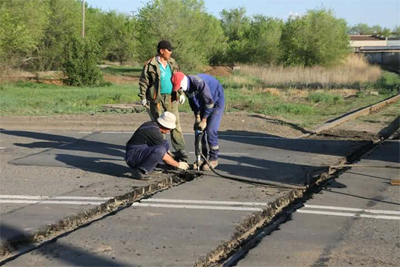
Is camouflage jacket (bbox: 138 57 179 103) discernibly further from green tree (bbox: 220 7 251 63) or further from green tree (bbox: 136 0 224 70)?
green tree (bbox: 220 7 251 63)

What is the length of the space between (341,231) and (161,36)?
5078 centimetres

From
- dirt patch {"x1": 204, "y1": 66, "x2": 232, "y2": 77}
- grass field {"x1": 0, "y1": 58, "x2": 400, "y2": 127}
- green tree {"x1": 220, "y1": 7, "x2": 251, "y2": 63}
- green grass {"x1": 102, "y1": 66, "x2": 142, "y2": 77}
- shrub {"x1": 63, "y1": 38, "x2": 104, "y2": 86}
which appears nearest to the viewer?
grass field {"x1": 0, "y1": 58, "x2": 400, "y2": 127}

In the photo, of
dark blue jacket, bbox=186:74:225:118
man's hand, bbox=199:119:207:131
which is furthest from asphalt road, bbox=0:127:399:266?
dark blue jacket, bbox=186:74:225:118

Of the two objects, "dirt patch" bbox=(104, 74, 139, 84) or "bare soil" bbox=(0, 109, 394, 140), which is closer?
"bare soil" bbox=(0, 109, 394, 140)

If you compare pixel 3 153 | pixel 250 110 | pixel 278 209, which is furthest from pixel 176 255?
pixel 250 110

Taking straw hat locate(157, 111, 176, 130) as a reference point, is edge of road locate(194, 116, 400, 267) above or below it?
below

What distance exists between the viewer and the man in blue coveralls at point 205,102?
10.1 meters

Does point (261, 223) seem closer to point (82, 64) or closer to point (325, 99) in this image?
point (325, 99)

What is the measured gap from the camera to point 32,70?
53.5 metres

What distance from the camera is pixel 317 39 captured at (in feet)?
204

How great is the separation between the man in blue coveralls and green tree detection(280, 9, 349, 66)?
2053 inches

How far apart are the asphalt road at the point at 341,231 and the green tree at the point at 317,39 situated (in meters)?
53.1

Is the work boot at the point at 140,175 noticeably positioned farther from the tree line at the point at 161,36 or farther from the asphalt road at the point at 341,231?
the tree line at the point at 161,36

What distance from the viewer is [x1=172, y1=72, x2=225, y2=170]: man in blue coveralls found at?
399 inches
